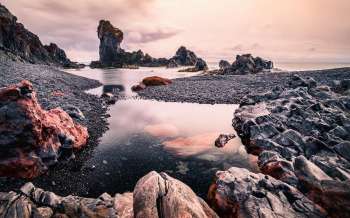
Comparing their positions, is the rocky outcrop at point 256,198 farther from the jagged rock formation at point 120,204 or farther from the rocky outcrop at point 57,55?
the rocky outcrop at point 57,55

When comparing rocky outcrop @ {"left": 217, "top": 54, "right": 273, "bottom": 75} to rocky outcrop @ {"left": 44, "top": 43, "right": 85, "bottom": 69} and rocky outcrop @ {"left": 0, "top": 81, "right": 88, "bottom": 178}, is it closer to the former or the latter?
rocky outcrop @ {"left": 0, "top": 81, "right": 88, "bottom": 178}

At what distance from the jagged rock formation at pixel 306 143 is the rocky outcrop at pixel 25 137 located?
14140mm

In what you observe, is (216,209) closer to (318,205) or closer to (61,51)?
(318,205)

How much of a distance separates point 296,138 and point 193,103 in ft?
68.4

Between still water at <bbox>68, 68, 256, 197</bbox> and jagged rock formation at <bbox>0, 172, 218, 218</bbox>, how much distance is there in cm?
341

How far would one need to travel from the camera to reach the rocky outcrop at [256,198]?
10000 mm

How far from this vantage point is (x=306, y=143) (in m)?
17.3

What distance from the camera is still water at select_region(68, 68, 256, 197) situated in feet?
50.2

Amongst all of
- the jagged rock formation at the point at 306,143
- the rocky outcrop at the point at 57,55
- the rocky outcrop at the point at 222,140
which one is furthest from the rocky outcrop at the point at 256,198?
the rocky outcrop at the point at 57,55

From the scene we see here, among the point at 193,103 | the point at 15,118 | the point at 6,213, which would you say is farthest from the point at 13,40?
the point at 6,213

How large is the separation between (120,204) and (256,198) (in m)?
6.07

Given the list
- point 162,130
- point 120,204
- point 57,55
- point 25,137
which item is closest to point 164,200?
point 120,204

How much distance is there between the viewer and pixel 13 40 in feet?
387

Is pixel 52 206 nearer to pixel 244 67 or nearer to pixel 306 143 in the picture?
pixel 306 143
